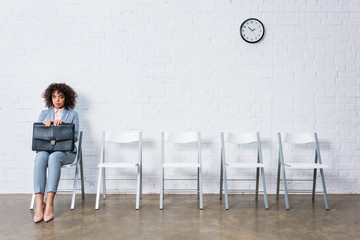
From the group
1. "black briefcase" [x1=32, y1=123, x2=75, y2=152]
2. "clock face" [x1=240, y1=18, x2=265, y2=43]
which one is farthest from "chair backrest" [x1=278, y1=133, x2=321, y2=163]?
"black briefcase" [x1=32, y1=123, x2=75, y2=152]

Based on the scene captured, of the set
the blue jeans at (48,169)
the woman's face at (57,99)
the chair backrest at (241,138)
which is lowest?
the blue jeans at (48,169)

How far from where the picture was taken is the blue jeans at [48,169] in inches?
117

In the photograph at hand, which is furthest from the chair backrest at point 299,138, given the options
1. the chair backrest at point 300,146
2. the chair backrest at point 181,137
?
the chair backrest at point 181,137

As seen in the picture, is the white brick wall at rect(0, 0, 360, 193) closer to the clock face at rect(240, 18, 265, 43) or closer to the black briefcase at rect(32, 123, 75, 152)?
the clock face at rect(240, 18, 265, 43)

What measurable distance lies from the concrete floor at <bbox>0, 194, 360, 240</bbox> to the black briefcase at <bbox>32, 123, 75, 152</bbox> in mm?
653

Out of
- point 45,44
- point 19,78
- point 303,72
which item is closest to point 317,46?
point 303,72

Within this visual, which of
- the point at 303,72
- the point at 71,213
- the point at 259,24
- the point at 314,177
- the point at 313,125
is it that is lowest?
the point at 71,213

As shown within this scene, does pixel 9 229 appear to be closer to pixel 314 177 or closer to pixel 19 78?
pixel 19 78

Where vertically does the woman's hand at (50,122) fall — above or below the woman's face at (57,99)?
below

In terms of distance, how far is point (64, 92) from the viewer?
357cm

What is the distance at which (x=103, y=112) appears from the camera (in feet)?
12.7

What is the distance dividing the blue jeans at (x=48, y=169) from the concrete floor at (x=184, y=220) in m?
0.30

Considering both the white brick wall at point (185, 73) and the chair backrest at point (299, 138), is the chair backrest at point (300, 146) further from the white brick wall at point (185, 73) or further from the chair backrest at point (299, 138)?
the white brick wall at point (185, 73)

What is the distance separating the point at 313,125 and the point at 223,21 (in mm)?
1753
